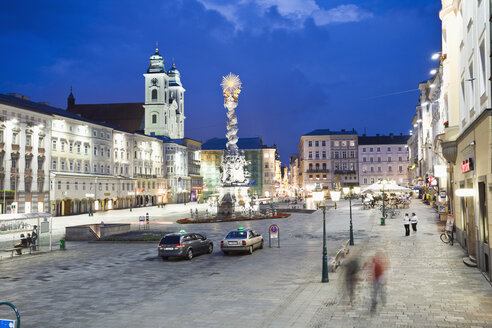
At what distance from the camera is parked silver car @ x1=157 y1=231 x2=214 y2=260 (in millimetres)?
23875

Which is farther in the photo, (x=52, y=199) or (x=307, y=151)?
(x=307, y=151)

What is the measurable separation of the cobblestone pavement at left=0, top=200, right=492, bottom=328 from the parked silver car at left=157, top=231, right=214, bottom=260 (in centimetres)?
50

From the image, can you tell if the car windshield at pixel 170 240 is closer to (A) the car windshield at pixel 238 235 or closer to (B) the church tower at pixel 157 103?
(A) the car windshield at pixel 238 235

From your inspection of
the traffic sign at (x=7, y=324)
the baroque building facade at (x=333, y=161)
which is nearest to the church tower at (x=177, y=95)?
the baroque building facade at (x=333, y=161)

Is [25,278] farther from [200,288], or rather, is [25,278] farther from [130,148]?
[130,148]

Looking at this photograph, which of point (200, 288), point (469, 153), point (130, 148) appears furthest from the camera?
point (130, 148)

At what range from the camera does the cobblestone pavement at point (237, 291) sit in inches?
494

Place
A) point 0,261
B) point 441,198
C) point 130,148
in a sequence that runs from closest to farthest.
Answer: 1. point 0,261
2. point 441,198
3. point 130,148

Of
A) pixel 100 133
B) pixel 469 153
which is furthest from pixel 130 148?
pixel 469 153

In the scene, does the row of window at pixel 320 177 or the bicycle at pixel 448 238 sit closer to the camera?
the bicycle at pixel 448 238

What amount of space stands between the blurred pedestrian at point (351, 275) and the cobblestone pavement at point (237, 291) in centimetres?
32

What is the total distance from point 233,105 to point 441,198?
110 feet

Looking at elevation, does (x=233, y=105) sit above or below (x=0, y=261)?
above

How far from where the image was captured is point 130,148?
312 feet
